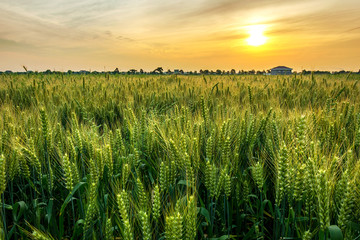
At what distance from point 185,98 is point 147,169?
8.14 feet

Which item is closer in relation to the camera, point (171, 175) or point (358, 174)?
point (358, 174)

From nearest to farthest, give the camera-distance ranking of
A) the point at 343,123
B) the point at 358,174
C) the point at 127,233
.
→ the point at 127,233 < the point at 358,174 < the point at 343,123

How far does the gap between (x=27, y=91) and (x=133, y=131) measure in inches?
162

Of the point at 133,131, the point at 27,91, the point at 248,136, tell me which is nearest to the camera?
the point at 248,136

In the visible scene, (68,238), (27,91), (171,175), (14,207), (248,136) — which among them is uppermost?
(27,91)

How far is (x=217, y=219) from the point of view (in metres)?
1.60

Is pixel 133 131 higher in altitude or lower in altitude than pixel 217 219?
higher

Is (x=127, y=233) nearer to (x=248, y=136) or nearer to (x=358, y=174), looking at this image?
(x=358, y=174)

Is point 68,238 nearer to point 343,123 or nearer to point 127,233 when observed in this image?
point 127,233

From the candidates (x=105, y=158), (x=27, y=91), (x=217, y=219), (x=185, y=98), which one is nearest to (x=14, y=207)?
(x=105, y=158)

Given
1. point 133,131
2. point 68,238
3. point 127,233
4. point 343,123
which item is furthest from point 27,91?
point 343,123

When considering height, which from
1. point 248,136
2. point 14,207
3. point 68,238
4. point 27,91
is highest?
point 27,91

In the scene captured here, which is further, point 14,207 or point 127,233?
point 14,207

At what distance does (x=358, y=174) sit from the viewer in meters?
1.13
